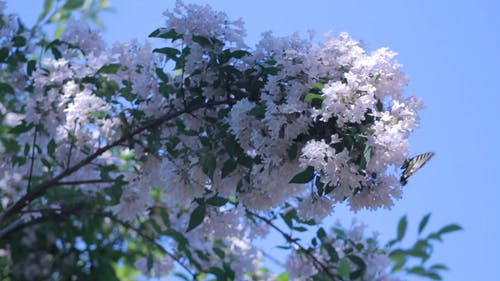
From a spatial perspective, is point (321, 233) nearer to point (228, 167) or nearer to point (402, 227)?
point (228, 167)

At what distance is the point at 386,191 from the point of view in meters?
2.28

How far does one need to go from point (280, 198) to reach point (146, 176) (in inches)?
38.1

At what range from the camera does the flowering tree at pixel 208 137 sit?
228cm

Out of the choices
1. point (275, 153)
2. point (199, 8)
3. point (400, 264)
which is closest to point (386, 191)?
point (275, 153)

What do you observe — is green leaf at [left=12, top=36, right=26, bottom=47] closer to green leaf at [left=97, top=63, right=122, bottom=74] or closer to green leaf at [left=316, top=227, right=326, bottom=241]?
green leaf at [left=97, top=63, right=122, bottom=74]

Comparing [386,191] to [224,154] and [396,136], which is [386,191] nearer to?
[396,136]

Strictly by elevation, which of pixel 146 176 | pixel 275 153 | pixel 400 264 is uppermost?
pixel 146 176

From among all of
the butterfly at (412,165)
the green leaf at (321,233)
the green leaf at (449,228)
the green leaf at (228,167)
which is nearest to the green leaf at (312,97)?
the butterfly at (412,165)

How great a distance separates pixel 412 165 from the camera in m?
2.33

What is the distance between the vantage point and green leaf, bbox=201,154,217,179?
2647 millimetres

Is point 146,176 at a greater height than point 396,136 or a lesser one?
greater

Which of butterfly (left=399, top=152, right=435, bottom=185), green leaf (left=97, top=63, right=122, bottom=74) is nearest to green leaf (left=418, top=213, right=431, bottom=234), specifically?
butterfly (left=399, top=152, right=435, bottom=185)

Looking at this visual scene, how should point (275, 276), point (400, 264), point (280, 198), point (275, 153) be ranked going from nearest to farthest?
point (400, 264), point (275, 153), point (280, 198), point (275, 276)

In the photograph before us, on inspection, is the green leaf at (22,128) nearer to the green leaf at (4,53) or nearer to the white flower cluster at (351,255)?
the green leaf at (4,53)
